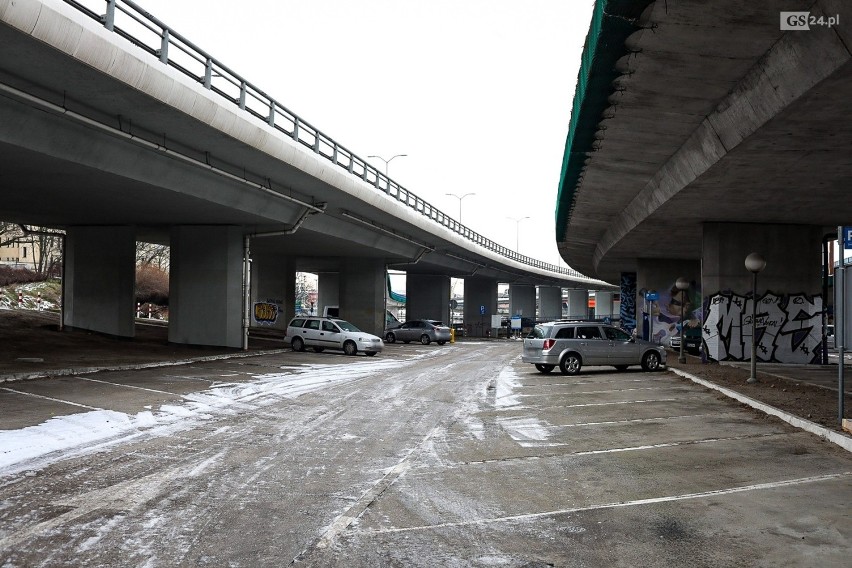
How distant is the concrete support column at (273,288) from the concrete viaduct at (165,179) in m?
1.87

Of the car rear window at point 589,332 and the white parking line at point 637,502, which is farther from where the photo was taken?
the car rear window at point 589,332

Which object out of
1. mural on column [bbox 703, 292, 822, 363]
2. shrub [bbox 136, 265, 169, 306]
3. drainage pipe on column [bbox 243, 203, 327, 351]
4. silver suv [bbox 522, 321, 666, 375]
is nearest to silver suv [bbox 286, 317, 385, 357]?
drainage pipe on column [bbox 243, 203, 327, 351]

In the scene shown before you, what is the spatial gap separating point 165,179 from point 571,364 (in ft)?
42.7

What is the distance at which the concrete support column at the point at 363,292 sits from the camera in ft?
163

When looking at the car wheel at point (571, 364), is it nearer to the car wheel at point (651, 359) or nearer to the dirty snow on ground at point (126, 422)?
the car wheel at point (651, 359)

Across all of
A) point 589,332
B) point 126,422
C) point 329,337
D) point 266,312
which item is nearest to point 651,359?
point 589,332

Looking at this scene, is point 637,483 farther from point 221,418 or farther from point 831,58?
point 221,418

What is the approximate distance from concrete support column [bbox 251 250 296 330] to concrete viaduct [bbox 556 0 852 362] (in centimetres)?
2414

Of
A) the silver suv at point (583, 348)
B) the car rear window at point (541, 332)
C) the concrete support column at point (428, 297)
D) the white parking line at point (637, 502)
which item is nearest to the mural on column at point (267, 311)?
the concrete support column at point (428, 297)

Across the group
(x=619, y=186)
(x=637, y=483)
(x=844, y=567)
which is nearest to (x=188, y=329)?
(x=619, y=186)

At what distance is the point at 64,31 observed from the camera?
39.4 feet

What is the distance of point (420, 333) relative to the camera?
50469 millimetres

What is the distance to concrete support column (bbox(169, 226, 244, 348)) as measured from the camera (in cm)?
3047

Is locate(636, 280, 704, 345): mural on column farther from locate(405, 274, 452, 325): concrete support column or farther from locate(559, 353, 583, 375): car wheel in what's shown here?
locate(405, 274, 452, 325): concrete support column
